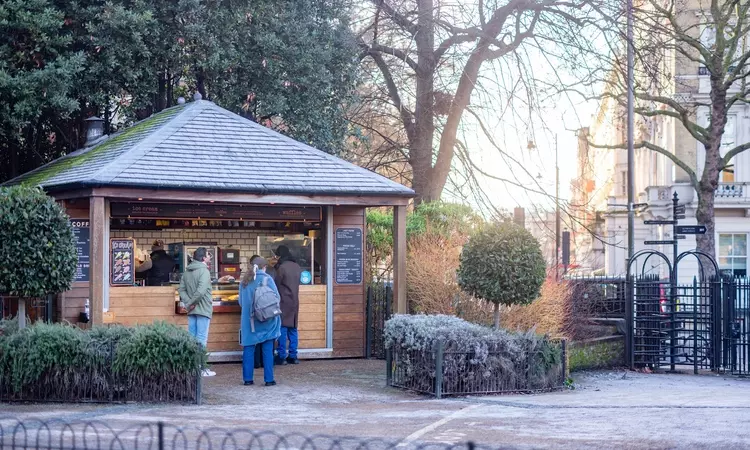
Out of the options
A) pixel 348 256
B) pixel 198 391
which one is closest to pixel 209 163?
pixel 348 256

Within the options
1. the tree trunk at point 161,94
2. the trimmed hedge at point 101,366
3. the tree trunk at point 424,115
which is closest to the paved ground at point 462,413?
the trimmed hedge at point 101,366

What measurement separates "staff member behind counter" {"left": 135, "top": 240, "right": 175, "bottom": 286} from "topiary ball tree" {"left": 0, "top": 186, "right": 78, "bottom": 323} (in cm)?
337

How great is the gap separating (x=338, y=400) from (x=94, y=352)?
2948mm

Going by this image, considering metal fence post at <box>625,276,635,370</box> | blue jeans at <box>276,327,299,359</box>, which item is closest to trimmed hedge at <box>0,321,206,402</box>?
blue jeans at <box>276,327,299,359</box>

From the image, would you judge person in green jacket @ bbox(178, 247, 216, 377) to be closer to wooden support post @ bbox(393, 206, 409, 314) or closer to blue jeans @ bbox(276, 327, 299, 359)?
blue jeans @ bbox(276, 327, 299, 359)

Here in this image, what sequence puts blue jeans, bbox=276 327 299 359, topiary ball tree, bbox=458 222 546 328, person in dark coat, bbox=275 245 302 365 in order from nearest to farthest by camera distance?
topiary ball tree, bbox=458 222 546 328 → person in dark coat, bbox=275 245 302 365 → blue jeans, bbox=276 327 299 359

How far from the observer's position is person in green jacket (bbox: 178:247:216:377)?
45.0 feet

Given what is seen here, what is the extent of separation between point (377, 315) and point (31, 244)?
6787mm

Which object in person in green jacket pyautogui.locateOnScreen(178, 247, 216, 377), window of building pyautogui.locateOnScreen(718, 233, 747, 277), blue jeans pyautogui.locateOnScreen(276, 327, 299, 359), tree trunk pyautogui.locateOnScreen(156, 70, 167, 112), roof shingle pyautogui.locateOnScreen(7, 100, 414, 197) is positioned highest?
tree trunk pyautogui.locateOnScreen(156, 70, 167, 112)

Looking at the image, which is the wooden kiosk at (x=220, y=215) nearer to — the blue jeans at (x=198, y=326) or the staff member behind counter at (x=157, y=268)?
the staff member behind counter at (x=157, y=268)

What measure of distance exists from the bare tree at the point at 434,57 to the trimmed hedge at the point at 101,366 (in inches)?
452

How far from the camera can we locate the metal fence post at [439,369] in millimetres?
12195

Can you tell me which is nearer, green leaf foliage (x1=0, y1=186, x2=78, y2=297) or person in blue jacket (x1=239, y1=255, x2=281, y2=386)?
green leaf foliage (x1=0, y1=186, x2=78, y2=297)

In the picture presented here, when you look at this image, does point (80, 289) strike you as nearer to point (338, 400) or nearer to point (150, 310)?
point (150, 310)
